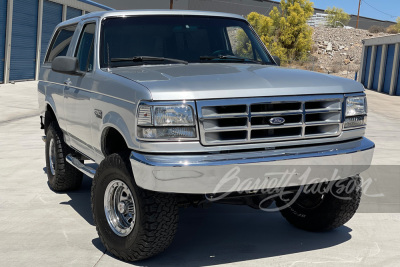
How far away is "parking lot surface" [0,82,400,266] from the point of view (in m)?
4.70

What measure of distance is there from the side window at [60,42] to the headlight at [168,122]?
9.26ft

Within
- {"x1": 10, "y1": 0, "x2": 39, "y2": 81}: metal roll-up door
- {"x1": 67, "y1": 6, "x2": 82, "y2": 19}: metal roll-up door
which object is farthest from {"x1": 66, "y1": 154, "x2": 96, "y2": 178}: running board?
{"x1": 67, "y1": 6, "x2": 82, "y2": 19}: metal roll-up door

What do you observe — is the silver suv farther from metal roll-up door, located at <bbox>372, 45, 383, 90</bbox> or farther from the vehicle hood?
metal roll-up door, located at <bbox>372, 45, 383, 90</bbox>

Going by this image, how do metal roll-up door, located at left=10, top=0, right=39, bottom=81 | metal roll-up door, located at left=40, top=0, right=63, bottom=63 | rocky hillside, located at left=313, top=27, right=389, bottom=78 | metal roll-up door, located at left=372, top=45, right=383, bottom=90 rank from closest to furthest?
1. metal roll-up door, located at left=10, top=0, right=39, bottom=81
2. metal roll-up door, located at left=40, top=0, right=63, bottom=63
3. metal roll-up door, located at left=372, top=45, right=383, bottom=90
4. rocky hillside, located at left=313, top=27, right=389, bottom=78

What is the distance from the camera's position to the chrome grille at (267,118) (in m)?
4.17

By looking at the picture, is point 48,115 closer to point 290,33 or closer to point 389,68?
point 389,68

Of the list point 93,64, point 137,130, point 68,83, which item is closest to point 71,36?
point 68,83

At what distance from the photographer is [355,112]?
479 cm

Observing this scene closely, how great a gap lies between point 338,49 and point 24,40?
179ft

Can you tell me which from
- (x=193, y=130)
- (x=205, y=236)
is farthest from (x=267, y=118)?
(x=205, y=236)

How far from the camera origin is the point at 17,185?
717 cm

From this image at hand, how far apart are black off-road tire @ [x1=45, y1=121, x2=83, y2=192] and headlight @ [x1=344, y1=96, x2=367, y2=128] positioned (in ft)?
10.9

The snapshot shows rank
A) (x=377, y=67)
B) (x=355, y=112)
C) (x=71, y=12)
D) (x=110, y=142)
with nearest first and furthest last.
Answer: (x=355, y=112)
(x=110, y=142)
(x=71, y=12)
(x=377, y=67)

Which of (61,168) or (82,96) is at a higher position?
(82,96)
